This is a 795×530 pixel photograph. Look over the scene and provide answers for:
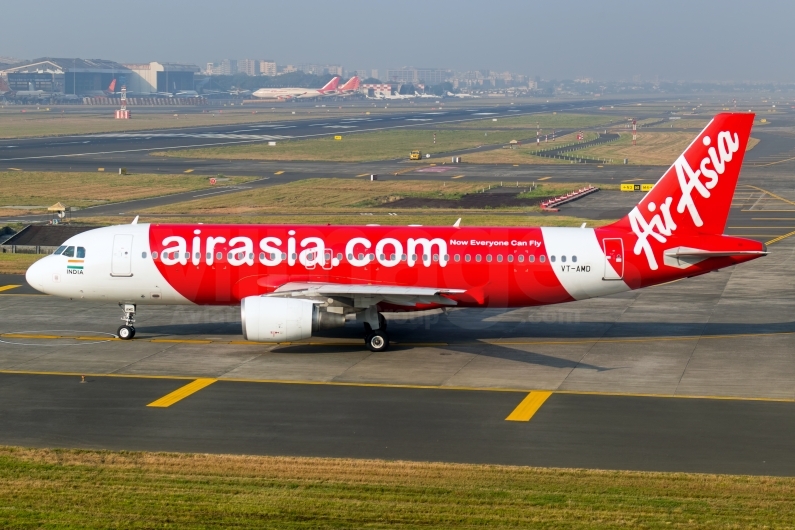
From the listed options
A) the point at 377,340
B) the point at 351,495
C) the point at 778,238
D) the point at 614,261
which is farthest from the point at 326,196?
the point at 351,495

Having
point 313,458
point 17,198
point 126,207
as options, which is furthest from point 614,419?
point 17,198

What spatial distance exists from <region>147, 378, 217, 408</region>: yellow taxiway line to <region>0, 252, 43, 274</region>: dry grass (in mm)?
27902

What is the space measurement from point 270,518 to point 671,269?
77.1ft

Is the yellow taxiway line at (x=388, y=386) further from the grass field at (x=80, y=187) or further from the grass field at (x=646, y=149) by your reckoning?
the grass field at (x=646, y=149)

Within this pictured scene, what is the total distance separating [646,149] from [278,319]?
138493mm

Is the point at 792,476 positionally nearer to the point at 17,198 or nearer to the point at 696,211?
the point at 696,211

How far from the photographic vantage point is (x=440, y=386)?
35.2 metres

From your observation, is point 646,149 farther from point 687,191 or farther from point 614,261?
point 614,261

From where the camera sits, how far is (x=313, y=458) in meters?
27.2

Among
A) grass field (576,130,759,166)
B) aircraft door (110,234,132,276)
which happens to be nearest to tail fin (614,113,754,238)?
aircraft door (110,234,132,276)

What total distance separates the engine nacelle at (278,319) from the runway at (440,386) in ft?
4.22

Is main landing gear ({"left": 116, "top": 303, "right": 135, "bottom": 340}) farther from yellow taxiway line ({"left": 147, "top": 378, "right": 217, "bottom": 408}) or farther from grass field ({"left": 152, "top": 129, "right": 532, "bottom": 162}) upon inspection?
grass field ({"left": 152, "top": 129, "right": 532, "bottom": 162})

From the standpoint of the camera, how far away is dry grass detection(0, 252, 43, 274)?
5931 cm

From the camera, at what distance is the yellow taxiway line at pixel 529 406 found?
1232 inches
